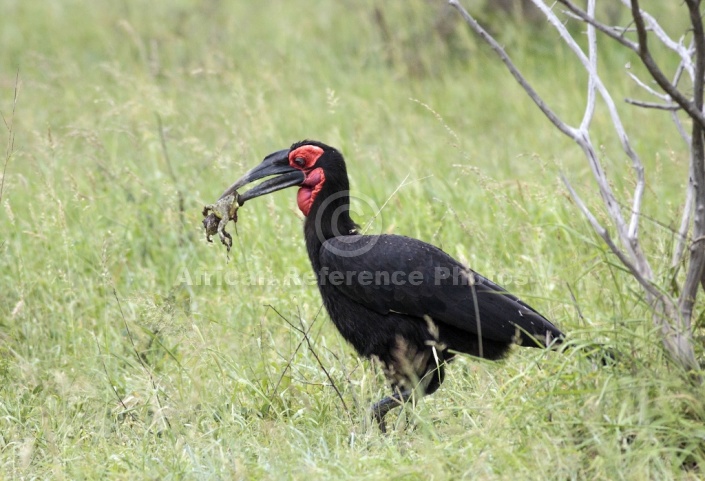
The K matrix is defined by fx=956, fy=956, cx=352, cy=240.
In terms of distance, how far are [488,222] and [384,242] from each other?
1520mm

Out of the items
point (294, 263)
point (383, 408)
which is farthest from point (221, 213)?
point (383, 408)

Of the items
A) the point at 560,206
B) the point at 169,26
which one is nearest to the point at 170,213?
the point at 560,206

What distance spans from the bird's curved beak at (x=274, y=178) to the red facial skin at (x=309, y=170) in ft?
0.08

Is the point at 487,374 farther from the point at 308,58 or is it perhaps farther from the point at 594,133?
the point at 308,58

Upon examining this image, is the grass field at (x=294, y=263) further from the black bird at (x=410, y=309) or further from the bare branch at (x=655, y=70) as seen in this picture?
the bare branch at (x=655, y=70)

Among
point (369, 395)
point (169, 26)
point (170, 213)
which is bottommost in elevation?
point (369, 395)

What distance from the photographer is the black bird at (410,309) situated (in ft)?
11.7

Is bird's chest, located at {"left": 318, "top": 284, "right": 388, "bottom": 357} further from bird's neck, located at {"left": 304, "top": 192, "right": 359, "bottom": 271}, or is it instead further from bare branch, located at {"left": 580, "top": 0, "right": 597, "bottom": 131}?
bare branch, located at {"left": 580, "top": 0, "right": 597, "bottom": 131}

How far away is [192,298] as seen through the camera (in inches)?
184

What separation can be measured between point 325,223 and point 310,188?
202 mm

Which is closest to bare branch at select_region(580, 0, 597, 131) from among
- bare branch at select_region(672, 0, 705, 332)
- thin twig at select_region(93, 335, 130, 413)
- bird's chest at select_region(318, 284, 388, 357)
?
bare branch at select_region(672, 0, 705, 332)

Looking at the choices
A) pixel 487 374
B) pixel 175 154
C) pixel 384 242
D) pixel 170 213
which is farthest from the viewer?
pixel 175 154

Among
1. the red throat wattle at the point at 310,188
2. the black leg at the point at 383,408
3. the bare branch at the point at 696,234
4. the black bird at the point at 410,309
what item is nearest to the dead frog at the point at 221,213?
the red throat wattle at the point at 310,188

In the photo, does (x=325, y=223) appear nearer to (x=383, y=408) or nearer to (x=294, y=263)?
(x=383, y=408)
